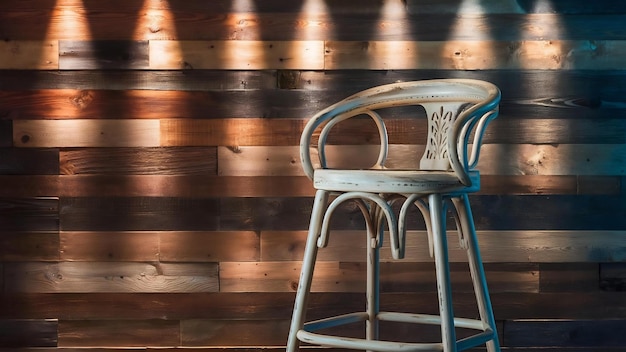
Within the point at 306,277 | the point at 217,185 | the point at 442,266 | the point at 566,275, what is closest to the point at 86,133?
the point at 217,185

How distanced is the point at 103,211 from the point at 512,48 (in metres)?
1.58

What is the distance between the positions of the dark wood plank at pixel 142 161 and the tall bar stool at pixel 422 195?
67cm

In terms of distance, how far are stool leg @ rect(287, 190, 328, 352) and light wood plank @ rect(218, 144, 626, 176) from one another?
28.3 inches

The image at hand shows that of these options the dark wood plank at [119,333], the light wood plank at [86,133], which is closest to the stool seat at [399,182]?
the light wood plank at [86,133]

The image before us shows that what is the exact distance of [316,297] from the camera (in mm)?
2883

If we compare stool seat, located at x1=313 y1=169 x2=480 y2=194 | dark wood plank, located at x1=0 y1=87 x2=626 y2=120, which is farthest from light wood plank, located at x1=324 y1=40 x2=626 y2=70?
stool seat, located at x1=313 y1=169 x2=480 y2=194

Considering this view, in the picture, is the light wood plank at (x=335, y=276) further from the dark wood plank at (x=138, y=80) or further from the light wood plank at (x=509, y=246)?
the dark wood plank at (x=138, y=80)

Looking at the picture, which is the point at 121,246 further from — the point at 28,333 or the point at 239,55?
the point at 239,55

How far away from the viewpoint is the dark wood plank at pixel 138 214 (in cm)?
288

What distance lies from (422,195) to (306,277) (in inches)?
15.3

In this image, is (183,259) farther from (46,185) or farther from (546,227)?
(546,227)

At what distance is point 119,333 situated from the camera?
9.52 feet

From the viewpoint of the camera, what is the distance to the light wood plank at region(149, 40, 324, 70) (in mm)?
2855

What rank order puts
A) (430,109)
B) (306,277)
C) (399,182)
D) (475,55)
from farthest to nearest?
(475,55) → (430,109) → (306,277) → (399,182)
